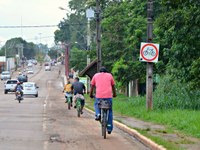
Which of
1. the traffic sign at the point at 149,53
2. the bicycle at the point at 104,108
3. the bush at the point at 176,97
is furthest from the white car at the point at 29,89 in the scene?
the bicycle at the point at 104,108

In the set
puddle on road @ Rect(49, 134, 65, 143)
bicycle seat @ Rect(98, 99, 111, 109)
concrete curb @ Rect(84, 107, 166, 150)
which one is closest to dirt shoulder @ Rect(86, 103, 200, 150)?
concrete curb @ Rect(84, 107, 166, 150)

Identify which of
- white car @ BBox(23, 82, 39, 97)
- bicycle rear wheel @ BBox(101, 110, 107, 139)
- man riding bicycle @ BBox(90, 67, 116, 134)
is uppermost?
man riding bicycle @ BBox(90, 67, 116, 134)

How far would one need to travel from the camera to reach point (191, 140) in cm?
1319

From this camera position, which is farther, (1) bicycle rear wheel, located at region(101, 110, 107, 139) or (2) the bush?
(2) the bush

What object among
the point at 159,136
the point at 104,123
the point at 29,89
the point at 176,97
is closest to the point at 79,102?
the point at 176,97

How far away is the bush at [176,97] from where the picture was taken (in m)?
21.8

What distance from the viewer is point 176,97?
23.0m

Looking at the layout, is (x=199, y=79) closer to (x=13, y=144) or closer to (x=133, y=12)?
(x=13, y=144)

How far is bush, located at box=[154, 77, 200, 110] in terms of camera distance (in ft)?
71.5

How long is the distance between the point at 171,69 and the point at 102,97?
35.4 ft

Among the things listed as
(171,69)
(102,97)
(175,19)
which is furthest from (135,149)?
(171,69)

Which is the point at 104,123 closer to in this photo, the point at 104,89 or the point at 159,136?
the point at 104,89

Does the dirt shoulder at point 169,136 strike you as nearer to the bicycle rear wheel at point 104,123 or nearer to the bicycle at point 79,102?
the bicycle rear wheel at point 104,123

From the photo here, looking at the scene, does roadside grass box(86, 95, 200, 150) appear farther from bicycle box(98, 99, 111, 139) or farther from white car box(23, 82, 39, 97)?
white car box(23, 82, 39, 97)
